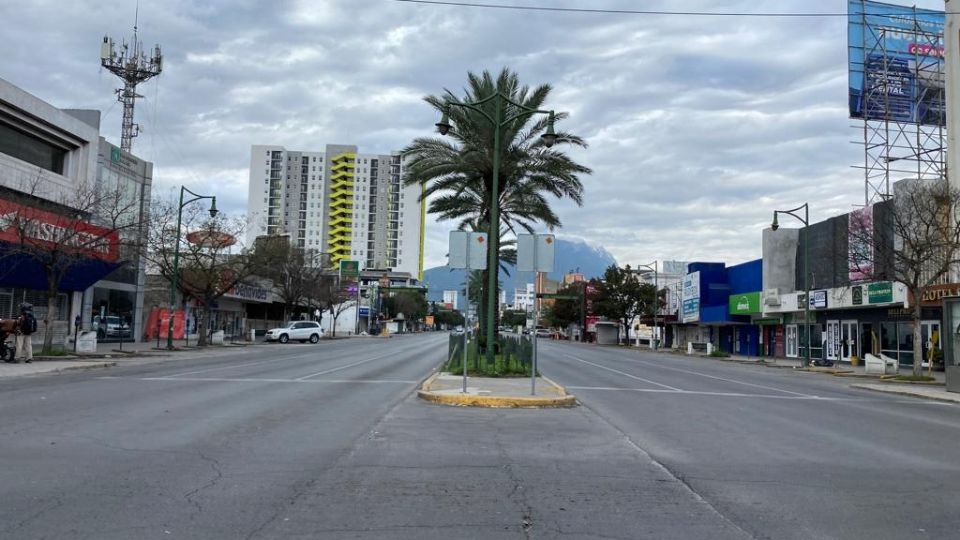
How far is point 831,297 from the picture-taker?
42656 millimetres

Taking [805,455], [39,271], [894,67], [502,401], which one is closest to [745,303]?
[894,67]

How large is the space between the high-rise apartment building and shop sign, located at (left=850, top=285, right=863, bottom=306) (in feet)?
469

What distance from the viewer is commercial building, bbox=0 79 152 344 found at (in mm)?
28433

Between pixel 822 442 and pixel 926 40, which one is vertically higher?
pixel 926 40

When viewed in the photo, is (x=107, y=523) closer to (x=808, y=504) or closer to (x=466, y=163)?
(x=808, y=504)

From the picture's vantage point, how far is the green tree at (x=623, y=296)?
7112cm

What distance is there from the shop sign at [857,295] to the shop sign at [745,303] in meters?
11.2

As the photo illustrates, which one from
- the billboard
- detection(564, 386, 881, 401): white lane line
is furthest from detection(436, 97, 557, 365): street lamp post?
the billboard

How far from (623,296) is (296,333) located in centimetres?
3143

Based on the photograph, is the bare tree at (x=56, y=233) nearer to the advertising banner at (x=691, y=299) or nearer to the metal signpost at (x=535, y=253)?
the metal signpost at (x=535, y=253)

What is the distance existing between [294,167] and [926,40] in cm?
14976

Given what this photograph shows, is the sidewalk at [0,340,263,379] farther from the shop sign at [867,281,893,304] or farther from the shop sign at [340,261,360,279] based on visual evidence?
the shop sign at [340,261,360,279]

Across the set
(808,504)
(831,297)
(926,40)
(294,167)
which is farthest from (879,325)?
(294,167)

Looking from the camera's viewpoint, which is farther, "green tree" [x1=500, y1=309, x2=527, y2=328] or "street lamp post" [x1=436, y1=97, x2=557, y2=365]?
"green tree" [x1=500, y1=309, x2=527, y2=328]
